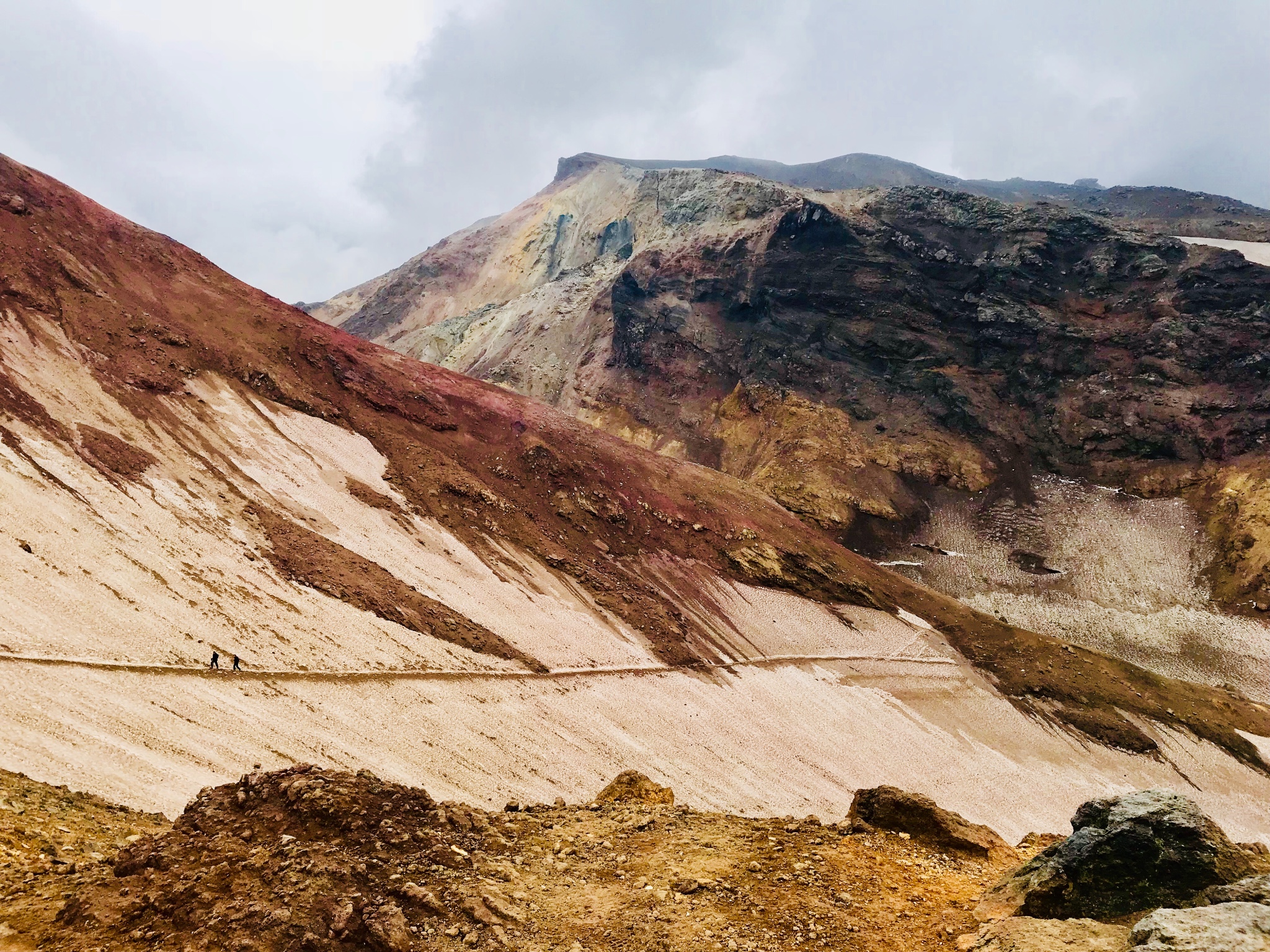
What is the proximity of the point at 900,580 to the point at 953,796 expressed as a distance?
25763 millimetres

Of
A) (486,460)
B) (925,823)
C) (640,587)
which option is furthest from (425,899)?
(486,460)

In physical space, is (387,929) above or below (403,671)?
above

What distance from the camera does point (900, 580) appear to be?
2343 inches

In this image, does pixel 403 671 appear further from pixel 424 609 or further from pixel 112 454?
pixel 112 454

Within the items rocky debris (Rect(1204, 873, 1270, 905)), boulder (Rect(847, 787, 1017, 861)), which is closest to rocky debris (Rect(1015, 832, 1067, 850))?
boulder (Rect(847, 787, 1017, 861))

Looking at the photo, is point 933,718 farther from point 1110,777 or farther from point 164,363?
point 164,363

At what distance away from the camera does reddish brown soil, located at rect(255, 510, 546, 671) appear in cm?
3259

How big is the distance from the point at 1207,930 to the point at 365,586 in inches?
1275

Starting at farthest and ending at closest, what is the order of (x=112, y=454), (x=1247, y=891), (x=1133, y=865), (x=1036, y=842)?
(x=112, y=454)
(x=1036, y=842)
(x=1133, y=865)
(x=1247, y=891)

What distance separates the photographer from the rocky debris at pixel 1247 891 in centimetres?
764

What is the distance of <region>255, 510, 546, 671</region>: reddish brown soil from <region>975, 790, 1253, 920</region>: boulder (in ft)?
88.2

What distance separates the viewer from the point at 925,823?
Answer: 1466 cm

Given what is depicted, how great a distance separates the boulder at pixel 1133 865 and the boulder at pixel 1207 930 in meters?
2.31

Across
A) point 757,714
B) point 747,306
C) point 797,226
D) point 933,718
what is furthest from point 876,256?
point 757,714
